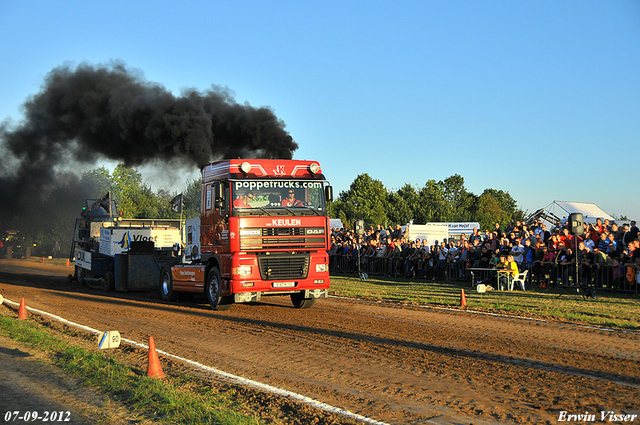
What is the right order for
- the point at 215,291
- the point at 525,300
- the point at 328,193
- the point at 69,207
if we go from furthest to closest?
the point at 69,207
the point at 525,300
the point at 215,291
the point at 328,193

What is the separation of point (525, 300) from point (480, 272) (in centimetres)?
536

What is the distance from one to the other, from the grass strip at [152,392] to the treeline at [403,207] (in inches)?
2592

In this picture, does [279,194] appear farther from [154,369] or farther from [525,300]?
[525,300]

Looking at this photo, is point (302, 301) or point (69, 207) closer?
point (302, 301)

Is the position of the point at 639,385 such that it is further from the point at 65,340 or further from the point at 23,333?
the point at 23,333

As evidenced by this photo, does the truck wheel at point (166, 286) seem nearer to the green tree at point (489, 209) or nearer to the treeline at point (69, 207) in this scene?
the treeline at point (69, 207)

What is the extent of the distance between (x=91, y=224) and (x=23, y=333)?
14007 millimetres

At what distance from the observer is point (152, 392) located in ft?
19.7

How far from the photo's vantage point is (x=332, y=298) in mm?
16766

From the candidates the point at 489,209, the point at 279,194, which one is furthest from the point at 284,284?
the point at 489,209

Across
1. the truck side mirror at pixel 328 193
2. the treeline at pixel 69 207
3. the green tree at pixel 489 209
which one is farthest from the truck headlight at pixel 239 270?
the green tree at pixel 489 209

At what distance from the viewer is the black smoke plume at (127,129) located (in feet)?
64.1

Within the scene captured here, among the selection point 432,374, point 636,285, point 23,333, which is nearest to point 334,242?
point 636,285

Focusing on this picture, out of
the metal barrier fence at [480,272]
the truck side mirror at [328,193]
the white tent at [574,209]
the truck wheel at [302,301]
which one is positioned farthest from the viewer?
the white tent at [574,209]
